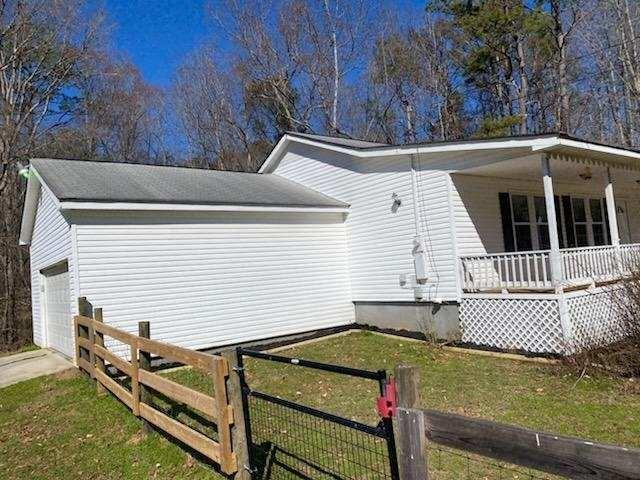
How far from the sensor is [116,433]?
6.34 metres

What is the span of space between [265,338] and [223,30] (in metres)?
20.6

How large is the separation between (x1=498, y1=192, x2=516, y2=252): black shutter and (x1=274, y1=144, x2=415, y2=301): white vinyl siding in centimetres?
242

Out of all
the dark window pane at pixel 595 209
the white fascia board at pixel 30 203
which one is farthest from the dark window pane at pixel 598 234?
the white fascia board at pixel 30 203

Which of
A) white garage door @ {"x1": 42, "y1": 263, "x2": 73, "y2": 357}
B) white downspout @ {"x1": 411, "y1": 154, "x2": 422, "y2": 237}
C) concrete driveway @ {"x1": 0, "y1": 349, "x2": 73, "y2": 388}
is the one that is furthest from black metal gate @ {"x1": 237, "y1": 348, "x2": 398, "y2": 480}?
white garage door @ {"x1": 42, "y1": 263, "x2": 73, "y2": 357}

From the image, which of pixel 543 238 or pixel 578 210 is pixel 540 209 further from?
pixel 578 210

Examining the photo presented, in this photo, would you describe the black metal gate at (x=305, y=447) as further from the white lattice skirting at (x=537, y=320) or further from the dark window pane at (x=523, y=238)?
the dark window pane at (x=523, y=238)

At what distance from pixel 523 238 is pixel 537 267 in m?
3.19

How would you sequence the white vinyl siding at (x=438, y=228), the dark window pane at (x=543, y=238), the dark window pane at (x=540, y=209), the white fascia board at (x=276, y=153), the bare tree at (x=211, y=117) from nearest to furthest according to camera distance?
the white vinyl siding at (x=438, y=228), the dark window pane at (x=543, y=238), the dark window pane at (x=540, y=209), the white fascia board at (x=276, y=153), the bare tree at (x=211, y=117)

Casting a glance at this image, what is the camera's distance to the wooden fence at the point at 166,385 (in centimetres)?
435

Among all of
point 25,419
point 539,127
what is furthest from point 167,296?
point 539,127

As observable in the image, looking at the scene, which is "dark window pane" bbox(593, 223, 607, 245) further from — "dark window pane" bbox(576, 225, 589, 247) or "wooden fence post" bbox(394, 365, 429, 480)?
"wooden fence post" bbox(394, 365, 429, 480)

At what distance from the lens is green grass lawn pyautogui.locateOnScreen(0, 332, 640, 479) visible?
5.48 meters

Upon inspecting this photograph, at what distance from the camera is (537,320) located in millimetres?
9398

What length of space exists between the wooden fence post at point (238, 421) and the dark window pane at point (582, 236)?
43.8 feet
